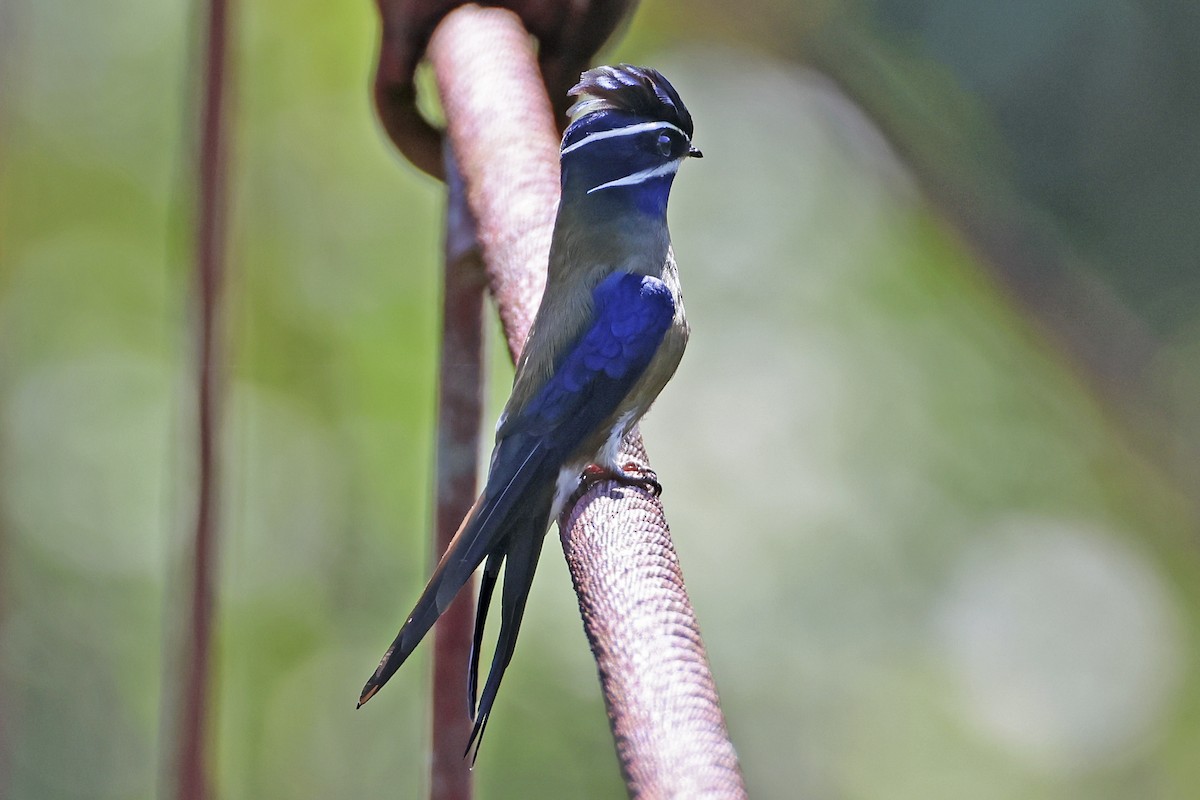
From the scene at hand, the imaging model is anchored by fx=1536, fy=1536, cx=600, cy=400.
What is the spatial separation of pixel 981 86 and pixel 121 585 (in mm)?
2940

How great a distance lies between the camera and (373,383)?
4.20 metres

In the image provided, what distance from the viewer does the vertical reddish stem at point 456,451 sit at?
1.79m

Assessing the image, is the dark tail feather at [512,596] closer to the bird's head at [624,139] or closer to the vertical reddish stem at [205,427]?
the vertical reddish stem at [205,427]

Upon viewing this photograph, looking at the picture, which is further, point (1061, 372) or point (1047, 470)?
point (1047, 470)

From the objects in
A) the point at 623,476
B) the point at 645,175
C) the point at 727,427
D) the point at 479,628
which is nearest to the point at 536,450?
the point at 623,476

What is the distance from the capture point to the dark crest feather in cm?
187

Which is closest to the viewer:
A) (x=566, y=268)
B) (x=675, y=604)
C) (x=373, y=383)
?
(x=675, y=604)

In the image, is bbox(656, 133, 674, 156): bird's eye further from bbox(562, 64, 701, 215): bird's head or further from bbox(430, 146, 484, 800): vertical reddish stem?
bbox(430, 146, 484, 800): vertical reddish stem

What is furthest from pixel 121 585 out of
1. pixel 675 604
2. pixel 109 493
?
pixel 675 604

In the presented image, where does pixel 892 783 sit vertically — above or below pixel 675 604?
above

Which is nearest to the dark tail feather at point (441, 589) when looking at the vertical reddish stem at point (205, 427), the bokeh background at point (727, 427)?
the vertical reddish stem at point (205, 427)

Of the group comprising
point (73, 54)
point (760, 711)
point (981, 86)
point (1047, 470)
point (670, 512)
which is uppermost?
point (981, 86)

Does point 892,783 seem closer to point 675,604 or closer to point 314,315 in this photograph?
point 314,315

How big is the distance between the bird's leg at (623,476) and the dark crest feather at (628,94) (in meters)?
0.45
